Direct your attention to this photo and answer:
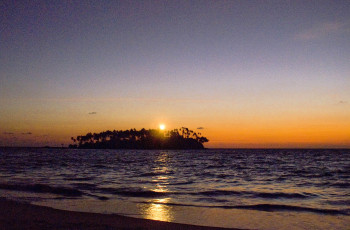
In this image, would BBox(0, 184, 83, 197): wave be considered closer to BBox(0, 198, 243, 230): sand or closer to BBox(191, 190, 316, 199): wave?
BBox(0, 198, 243, 230): sand

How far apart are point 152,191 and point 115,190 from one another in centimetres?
222

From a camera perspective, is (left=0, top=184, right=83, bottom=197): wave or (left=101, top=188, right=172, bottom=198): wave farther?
(left=0, top=184, right=83, bottom=197): wave

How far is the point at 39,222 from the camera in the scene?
9.24 m

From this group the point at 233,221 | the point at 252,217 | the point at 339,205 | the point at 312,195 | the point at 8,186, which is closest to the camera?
the point at 233,221

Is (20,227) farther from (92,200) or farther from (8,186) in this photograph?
(8,186)

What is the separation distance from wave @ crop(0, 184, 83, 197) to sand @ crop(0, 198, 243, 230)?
6587mm

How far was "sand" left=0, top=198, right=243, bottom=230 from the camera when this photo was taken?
29.0 feet

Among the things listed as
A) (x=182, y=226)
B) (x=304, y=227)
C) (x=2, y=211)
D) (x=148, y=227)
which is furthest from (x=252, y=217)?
(x=2, y=211)

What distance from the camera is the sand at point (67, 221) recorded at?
885cm

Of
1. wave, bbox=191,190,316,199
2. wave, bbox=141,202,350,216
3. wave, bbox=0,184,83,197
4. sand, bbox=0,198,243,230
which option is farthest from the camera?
wave, bbox=0,184,83,197

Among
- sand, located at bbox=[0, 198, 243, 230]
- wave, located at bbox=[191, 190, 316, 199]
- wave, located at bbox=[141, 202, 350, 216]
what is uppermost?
sand, located at bbox=[0, 198, 243, 230]

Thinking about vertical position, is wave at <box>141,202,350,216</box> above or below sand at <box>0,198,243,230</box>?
below

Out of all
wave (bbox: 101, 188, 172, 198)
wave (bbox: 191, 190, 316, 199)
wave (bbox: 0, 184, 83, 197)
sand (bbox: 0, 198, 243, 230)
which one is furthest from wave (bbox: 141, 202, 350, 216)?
wave (bbox: 0, 184, 83, 197)

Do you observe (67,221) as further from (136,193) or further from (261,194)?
(261,194)
